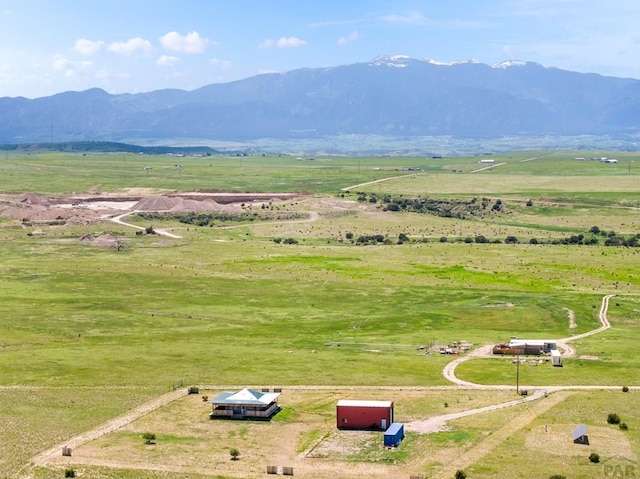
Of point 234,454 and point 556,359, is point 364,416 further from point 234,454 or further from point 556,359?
point 556,359

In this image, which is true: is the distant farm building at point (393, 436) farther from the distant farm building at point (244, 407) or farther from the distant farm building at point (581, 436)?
the distant farm building at point (581, 436)

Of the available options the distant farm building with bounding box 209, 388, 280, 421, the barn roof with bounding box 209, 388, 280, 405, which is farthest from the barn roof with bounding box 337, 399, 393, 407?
the barn roof with bounding box 209, 388, 280, 405

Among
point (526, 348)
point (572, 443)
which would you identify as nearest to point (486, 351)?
point (526, 348)

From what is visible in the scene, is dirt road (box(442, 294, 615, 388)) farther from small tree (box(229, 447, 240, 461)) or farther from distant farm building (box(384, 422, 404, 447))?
small tree (box(229, 447, 240, 461))

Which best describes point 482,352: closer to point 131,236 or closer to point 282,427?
point 282,427

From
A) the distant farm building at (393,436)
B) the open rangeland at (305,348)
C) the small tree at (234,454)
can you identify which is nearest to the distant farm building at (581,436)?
the open rangeland at (305,348)

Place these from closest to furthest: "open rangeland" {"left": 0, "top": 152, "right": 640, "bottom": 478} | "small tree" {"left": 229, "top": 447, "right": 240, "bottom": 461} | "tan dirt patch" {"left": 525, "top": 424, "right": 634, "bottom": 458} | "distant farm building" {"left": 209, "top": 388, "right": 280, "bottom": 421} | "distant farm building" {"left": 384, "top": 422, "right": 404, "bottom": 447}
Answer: "small tree" {"left": 229, "top": 447, "right": 240, "bottom": 461}, "tan dirt patch" {"left": 525, "top": 424, "right": 634, "bottom": 458}, "open rangeland" {"left": 0, "top": 152, "right": 640, "bottom": 478}, "distant farm building" {"left": 384, "top": 422, "right": 404, "bottom": 447}, "distant farm building" {"left": 209, "top": 388, "right": 280, "bottom": 421}
